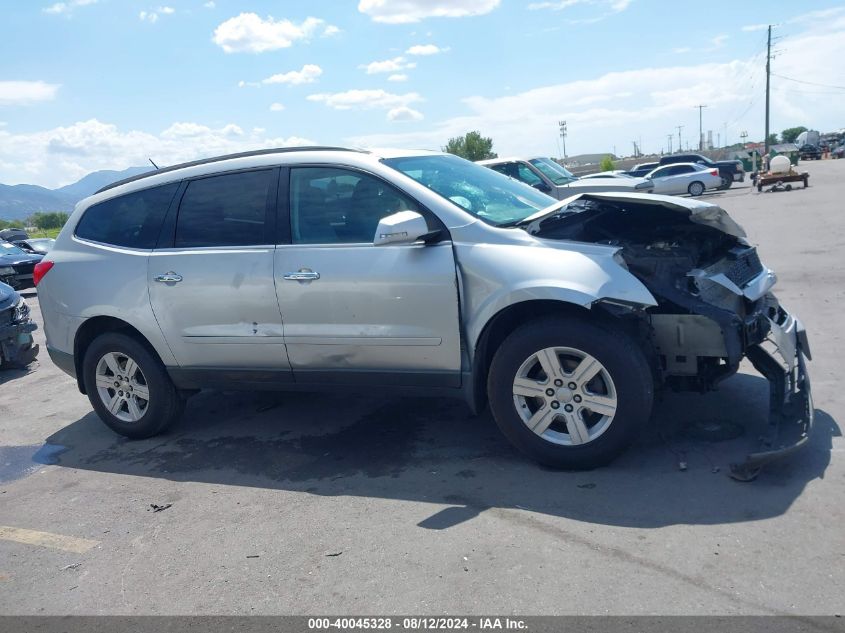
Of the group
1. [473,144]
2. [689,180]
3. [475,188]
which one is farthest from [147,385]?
[473,144]

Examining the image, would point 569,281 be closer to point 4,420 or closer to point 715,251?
point 715,251

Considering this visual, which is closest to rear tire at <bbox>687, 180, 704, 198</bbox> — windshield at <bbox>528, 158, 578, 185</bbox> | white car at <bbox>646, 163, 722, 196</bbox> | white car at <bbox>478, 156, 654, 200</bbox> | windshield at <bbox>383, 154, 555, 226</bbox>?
white car at <bbox>646, 163, 722, 196</bbox>

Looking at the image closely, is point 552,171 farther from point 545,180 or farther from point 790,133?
point 790,133

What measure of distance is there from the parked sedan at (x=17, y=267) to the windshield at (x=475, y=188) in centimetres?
1637

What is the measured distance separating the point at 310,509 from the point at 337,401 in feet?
6.43

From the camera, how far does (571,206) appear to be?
4.48 meters

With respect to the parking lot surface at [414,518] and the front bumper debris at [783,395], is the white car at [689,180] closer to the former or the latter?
the parking lot surface at [414,518]

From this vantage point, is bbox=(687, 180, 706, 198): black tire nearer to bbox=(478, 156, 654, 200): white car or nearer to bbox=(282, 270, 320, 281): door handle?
bbox=(478, 156, 654, 200): white car

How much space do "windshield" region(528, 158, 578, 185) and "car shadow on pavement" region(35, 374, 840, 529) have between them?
9743 mm

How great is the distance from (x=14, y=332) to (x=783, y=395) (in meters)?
7.83

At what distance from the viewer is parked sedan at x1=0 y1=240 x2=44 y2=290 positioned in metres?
18.6

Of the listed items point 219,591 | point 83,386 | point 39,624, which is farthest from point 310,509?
point 83,386

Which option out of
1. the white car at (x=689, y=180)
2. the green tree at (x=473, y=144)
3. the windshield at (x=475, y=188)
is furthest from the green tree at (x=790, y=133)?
the windshield at (x=475, y=188)

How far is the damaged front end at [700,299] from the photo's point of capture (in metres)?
4.13
